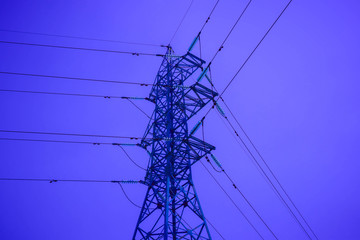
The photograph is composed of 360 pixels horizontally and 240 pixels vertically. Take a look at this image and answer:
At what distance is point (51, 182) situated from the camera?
960 cm

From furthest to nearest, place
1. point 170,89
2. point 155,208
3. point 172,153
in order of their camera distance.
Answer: point 170,89 < point 172,153 < point 155,208

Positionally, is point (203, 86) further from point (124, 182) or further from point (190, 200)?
point (124, 182)

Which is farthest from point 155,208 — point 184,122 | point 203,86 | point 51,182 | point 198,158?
point 203,86

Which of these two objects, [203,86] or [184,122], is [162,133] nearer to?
[184,122]

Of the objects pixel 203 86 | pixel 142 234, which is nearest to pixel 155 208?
pixel 142 234

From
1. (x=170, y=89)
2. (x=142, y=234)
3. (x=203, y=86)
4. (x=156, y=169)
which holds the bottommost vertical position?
(x=142, y=234)

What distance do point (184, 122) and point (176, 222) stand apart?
406 cm

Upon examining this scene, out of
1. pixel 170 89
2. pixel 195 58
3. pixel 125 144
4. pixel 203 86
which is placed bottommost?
pixel 125 144

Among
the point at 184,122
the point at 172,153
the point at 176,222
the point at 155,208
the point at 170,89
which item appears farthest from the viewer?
the point at 170,89

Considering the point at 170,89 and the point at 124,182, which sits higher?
the point at 170,89

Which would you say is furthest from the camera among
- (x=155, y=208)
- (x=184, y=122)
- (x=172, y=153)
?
(x=184, y=122)

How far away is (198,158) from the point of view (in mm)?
9680

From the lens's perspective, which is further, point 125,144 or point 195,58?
point 195,58

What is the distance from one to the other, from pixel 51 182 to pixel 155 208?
4373 mm
